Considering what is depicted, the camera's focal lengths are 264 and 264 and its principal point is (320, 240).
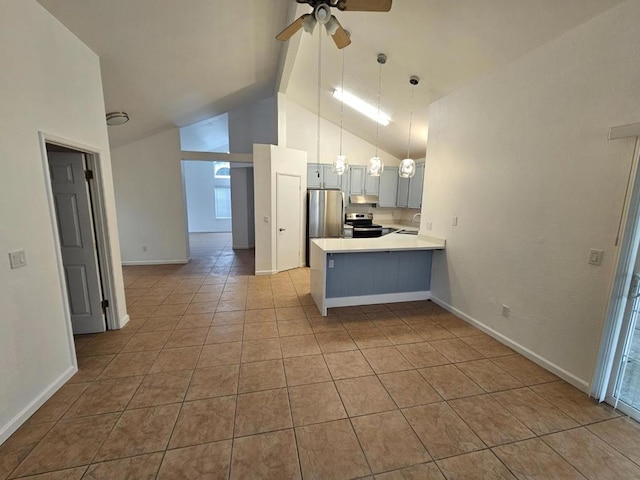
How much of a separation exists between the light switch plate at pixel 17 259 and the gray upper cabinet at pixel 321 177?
15.8 ft

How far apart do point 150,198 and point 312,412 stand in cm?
532

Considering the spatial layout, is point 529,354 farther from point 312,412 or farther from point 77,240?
point 77,240

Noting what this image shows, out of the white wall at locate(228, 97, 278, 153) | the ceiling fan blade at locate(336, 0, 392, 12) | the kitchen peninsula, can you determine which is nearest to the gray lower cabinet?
the kitchen peninsula

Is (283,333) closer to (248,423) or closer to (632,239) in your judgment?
(248,423)

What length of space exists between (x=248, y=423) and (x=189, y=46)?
12.4ft

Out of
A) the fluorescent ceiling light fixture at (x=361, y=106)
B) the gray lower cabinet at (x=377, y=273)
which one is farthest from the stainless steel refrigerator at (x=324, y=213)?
the gray lower cabinet at (x=377, y=273)

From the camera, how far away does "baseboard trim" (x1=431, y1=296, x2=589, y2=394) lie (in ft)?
7.06

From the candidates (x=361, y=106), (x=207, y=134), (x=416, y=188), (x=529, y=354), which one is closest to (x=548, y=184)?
(x=529, y=354)

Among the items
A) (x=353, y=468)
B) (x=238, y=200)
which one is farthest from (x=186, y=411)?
(x=238, y=200)

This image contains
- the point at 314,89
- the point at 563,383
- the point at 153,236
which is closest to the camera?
the point at 563,383

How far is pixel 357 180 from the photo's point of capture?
6332 millimetres

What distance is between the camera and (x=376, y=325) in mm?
3145

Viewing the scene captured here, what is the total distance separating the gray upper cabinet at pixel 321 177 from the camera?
19.9 feet

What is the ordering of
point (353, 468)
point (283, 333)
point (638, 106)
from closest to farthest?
point (353, 468), point (638, 106), point (283, 333)
